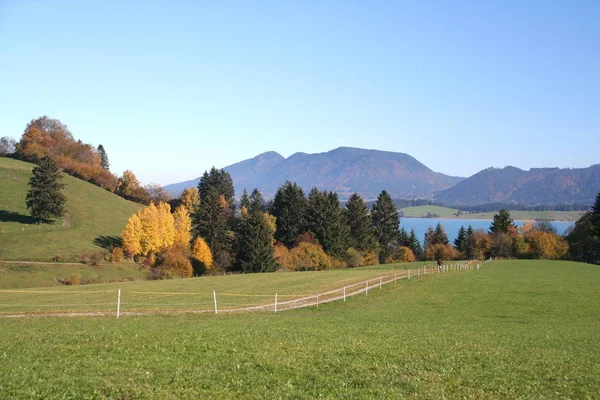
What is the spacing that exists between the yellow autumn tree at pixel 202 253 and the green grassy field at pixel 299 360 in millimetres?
77282

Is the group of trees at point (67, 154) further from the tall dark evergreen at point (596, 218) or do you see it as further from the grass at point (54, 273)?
the tall dark evergreen at point (596, 218)

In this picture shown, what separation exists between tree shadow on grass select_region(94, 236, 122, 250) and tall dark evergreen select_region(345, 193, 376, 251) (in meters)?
59.6

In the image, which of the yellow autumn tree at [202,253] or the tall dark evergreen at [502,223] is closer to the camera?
the yellow autumn tree at [202,253]

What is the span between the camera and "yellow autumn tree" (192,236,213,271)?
105m

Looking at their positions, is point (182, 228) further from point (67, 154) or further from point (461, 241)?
point (461, 241)

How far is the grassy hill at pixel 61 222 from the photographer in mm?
91750

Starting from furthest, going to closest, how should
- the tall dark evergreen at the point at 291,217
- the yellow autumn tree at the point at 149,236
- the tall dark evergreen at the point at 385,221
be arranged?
the tall dark evergreen at the point at 385,221 → the tall dark evergreen at the point at 291,217 → the yellow autumn tree at the point at 149,236

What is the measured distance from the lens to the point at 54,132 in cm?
16338

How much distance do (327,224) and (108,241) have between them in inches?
2018

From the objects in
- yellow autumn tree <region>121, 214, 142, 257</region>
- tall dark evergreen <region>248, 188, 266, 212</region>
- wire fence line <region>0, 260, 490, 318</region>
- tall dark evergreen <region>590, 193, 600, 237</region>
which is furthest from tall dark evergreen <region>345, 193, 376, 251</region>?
wire fence line <region>0, 260, 490, 318</region>

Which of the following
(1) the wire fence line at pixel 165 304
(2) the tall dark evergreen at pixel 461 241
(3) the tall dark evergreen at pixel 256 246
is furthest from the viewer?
(2) the tall dark evergreen at pixel 461 241

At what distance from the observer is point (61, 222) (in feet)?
362

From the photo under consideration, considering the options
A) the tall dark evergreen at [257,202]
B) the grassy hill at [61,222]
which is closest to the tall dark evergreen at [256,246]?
the grassy hill at [61,222]

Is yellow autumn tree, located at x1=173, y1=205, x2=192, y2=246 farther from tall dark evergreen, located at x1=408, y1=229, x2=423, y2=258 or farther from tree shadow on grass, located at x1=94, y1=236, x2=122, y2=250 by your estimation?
tall dark evergreen, located at x1=408, y1=229, x2=423, y2=258
